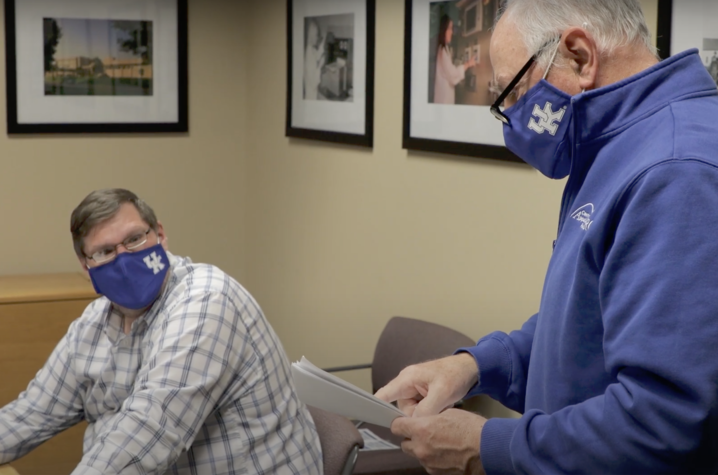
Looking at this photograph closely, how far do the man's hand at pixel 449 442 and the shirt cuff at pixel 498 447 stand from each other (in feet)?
0.07

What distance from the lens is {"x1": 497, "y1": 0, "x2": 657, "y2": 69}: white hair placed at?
3.90 ft

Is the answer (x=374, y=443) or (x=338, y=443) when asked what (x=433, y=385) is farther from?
(x=374, y=443)

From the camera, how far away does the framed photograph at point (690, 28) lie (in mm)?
2188

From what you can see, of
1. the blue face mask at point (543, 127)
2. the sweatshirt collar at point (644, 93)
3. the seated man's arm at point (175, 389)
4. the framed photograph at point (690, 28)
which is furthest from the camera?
the framed photograph at point (690, 28)

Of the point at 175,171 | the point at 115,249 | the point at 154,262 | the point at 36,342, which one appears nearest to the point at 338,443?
the point at 154,262

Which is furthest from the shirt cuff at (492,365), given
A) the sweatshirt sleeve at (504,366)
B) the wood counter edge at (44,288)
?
→ the wood counter edge at (44,288)

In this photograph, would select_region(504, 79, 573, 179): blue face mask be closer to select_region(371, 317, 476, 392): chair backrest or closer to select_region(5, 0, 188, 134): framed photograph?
select_region(371, 317, 476, 392): chair backrest

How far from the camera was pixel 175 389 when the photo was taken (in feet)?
6.73

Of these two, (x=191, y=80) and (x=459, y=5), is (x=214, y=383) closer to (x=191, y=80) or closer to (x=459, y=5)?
(x=459, y=5)

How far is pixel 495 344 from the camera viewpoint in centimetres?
153

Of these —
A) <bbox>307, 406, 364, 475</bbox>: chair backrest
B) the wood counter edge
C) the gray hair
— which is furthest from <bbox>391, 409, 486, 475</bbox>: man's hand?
the wood counter edge

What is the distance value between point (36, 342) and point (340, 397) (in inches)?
98.3

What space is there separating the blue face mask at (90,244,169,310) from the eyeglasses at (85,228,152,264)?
0.02 m

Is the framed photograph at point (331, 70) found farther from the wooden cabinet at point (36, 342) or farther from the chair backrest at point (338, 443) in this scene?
the chair backrest at point (338, 443)
